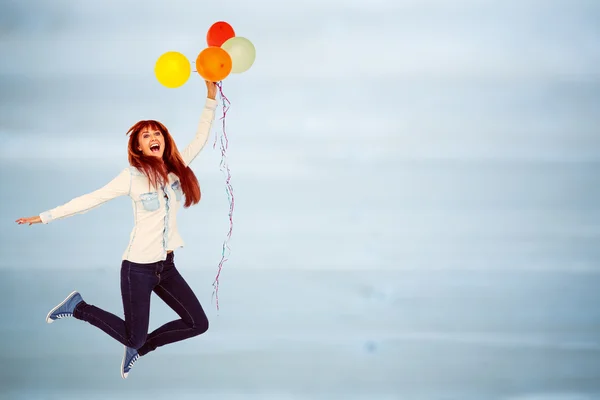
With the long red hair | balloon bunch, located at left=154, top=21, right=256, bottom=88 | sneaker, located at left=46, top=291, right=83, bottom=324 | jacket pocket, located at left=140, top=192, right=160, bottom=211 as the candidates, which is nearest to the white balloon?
balloon bunch, located at left=154, top=21, right=256, bottom=88

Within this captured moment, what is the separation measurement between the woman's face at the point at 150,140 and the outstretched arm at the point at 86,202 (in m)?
0.13

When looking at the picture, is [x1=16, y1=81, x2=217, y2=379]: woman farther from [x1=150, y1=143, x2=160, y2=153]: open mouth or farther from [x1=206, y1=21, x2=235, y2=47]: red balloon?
[x1=206, y1=21, x2=235, y2=47]: red balloon

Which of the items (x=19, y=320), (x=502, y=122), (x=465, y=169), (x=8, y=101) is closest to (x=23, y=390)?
(x=19, y=320)

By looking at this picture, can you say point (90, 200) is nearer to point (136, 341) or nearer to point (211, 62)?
point (136, 341)

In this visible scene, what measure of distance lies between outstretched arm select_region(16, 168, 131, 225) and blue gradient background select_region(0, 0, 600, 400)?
48.3 inches

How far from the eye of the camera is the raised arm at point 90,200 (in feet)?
9.84

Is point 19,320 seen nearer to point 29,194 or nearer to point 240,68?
point 29,194

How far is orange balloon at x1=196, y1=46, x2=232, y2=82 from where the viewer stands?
124 inches

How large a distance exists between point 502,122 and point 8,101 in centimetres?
287

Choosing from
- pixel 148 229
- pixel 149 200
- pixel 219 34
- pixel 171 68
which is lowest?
pixel 148 229

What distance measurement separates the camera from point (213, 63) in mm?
3152

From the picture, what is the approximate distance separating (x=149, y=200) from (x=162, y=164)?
0.16 m

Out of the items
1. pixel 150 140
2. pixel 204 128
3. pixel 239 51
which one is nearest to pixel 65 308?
pixel 150 140

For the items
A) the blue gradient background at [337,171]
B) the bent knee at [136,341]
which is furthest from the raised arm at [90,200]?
the blue gradient background at [337,171]
